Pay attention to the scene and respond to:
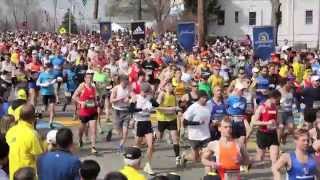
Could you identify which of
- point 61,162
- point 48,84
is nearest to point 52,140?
point 61,162

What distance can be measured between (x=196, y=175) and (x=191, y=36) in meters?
15.3

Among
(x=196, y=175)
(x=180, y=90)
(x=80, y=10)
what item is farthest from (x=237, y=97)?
(x=80, y=10)

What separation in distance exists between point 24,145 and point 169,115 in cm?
603

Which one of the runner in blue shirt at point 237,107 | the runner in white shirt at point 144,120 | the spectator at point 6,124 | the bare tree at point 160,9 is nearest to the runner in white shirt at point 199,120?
the runner in white shirt at point 144,120

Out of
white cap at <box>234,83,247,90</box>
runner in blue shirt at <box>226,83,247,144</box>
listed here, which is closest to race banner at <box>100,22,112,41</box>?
white cap at <box>234,83,247,90</box>

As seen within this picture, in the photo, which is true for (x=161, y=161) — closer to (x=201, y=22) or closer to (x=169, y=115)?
(x=169, y=115)

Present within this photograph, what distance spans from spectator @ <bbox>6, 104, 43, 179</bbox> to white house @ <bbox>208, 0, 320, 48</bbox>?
6192 cm

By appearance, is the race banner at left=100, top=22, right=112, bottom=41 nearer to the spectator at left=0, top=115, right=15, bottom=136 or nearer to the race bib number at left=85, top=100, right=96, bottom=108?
the race bib number at left=85, top=100, right=96, bottom=108

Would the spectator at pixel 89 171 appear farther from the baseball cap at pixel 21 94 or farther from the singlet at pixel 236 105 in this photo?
the singlet at pixel 236 105

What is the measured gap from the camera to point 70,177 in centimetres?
710

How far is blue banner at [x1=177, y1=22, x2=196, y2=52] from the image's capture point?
27.5 meters

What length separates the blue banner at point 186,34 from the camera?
1081 inches

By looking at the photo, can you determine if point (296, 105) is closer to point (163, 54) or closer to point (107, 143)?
point (107, 143)

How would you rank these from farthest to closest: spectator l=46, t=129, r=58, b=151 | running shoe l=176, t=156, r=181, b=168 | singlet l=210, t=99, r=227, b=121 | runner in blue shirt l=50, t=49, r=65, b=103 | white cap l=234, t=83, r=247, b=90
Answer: runner in blue shirt l=50, t=49, r=65, b=103
white cap l=234, t=83, r=247, b=90
running shoe l=176, t=156, r=181, b=168
singlet l=210, t=99, r=227, b=121
spectator l=46, t=129, r=58, b=151
